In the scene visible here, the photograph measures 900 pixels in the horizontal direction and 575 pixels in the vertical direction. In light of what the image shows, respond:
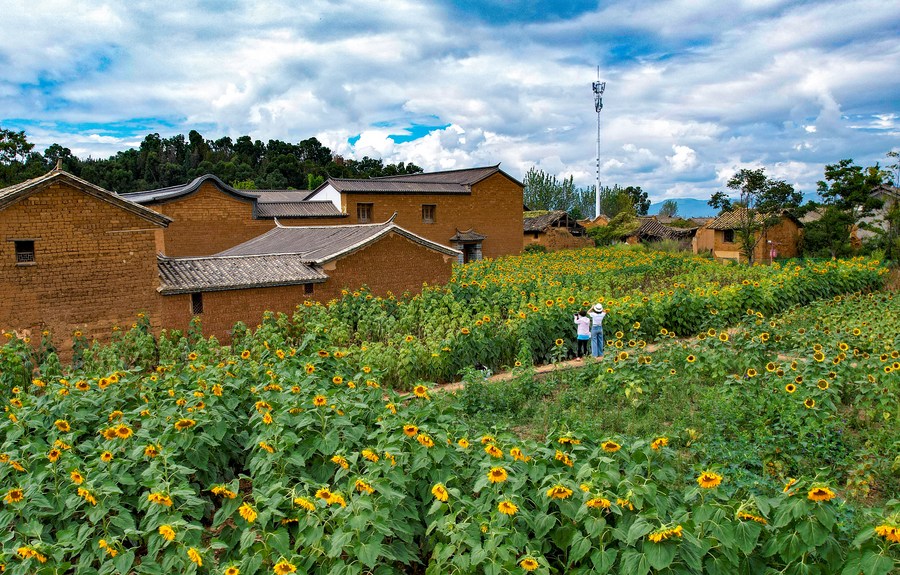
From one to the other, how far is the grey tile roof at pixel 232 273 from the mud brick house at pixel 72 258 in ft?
1.76

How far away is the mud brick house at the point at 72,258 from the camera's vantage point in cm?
1098

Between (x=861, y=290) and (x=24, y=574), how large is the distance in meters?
18.7

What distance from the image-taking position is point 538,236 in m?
41.1

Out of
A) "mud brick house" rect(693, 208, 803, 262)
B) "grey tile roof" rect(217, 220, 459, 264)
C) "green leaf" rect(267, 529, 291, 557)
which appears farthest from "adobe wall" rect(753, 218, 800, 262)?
"green leaf" rect(267, 529, 291, 557)

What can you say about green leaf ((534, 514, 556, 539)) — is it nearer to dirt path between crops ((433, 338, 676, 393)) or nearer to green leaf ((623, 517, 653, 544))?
green leaf ((623, 517, 653, 544))

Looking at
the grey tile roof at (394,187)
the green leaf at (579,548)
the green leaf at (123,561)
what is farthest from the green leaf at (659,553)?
the grey tile roof at (394,187)

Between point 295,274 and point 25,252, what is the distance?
510 cm

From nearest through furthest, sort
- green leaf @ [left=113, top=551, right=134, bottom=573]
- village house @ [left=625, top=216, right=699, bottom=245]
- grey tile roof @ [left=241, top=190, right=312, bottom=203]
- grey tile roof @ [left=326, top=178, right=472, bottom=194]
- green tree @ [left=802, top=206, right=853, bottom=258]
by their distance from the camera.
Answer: green leaf @ [left=113, top=551, right=134, bottom=573] < green tree @ [left=802, top=206, right=853, bottom=258] < grey tile roof @ [left=326, top=178, right=472, bottom=194] < grey tile roof @ [left=241, top=190, right=312, bottom=203] < village house @ [left=625, top=216, right=699, bottom=245]

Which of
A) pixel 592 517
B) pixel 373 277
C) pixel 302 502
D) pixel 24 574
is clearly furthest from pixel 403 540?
pixel 373 277

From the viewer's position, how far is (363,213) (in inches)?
1188

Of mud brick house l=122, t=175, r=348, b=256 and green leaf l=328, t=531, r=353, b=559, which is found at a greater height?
mud brick house l=122, t=175, r=348, b=256

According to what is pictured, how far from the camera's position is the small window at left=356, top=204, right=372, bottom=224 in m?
29.9

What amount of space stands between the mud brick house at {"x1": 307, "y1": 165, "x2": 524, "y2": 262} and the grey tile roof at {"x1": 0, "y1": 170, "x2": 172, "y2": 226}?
17260mm

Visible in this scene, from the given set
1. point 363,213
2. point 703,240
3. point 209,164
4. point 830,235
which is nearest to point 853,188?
point 830,235
